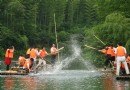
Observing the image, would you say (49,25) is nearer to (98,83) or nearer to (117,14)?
(117,14)

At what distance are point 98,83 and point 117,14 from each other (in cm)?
1920

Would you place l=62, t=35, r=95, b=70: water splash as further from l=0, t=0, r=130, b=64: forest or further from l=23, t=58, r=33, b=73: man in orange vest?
l=23, t=58, r=33, b=73: man in orange vest

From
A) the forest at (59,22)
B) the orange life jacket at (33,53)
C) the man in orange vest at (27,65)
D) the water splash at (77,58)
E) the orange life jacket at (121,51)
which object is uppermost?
the forest at (59,22)

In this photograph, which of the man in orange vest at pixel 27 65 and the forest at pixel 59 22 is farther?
the forest at pixel 59 22

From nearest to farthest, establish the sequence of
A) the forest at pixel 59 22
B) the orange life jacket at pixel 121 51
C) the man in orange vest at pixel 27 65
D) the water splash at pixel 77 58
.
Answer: the orange life jacket at pixel 121 51 < the man in orange vest at pixel 27 65 < the forest at pixel 59 22 < the water splash at pixel 77 58

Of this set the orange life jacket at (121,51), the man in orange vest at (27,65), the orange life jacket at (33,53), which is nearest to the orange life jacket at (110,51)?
the orange life jacket at (33,53)

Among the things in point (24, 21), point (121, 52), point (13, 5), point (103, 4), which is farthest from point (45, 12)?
point (121, 52)

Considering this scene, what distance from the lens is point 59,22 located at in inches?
5389

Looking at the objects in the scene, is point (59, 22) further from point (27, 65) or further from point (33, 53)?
point (27, 65)

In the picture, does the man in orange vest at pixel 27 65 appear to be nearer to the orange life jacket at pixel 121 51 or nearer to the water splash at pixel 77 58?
the orange life jacket at pixel 121 51

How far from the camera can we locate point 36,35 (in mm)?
123750

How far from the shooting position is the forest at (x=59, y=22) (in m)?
45.6

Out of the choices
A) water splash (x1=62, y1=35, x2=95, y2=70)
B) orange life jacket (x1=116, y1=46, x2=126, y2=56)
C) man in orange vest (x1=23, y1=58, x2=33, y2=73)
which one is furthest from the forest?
orange life jacket (x1=116, y1=46, x2=126, y2=56)

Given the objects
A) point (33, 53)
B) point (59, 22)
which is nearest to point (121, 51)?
point (33, 53)
